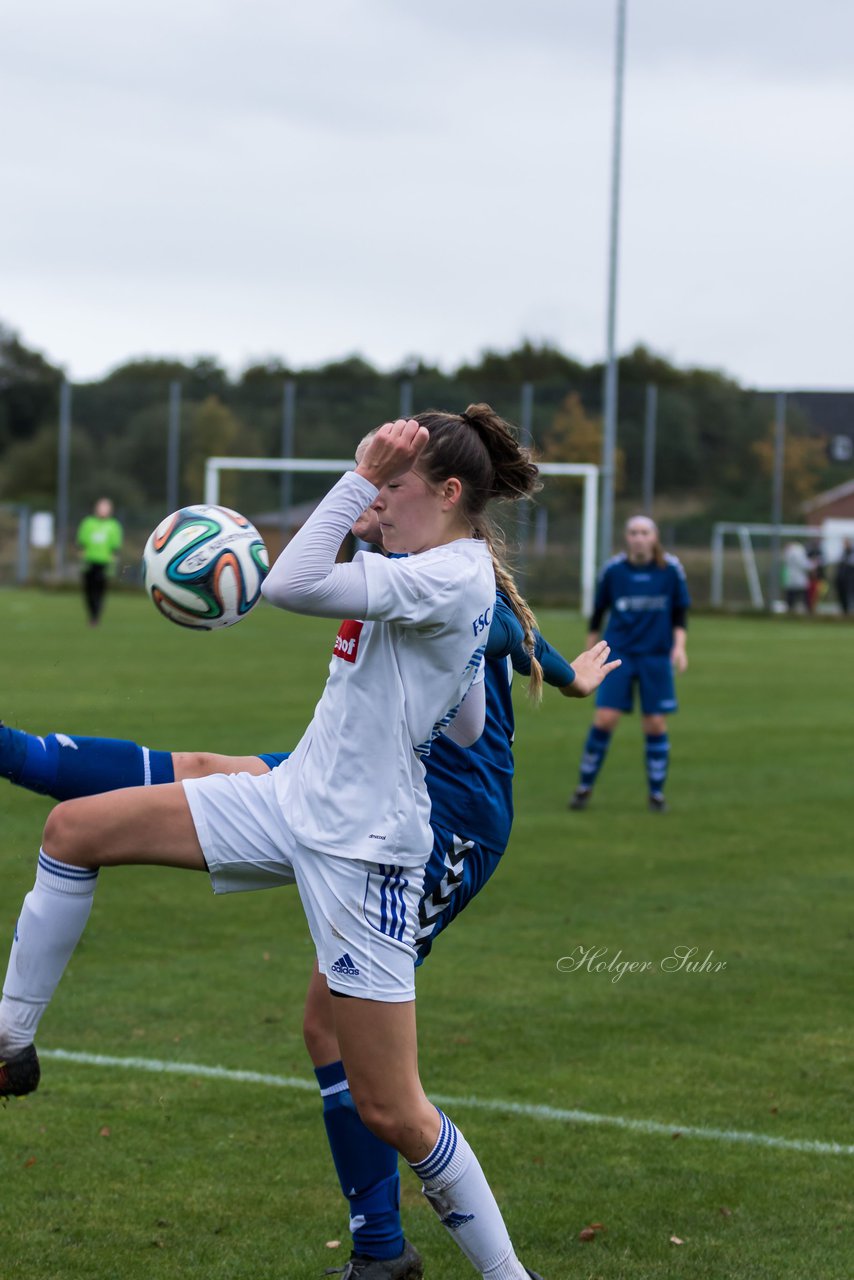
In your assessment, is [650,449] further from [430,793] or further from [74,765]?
[430,793]

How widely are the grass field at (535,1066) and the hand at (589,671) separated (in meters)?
1.41

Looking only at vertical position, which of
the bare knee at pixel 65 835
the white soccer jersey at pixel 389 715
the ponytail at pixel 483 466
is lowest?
the bare knee at pixel 65 835

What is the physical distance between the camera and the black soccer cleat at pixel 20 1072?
3.77 meters

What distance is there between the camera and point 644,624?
1199 cm

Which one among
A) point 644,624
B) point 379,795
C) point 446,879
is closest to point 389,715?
point 379,795

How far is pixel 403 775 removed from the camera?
341 centimetres

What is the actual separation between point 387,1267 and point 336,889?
1040 millimetres

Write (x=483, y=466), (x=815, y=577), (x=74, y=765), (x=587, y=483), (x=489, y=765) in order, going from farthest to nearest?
(x=815, y=577) < (x=587, y=483) < (x=74, y=765) < (x=489, y=765) < (x=483, y=466)

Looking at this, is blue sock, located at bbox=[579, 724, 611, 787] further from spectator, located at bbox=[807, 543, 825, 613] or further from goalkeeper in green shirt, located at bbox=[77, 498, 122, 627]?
spectator, located at bbox=[807, 543, 825, 613]

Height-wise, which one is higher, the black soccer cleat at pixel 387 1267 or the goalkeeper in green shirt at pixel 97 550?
the goalkeeper in green shirt at pixel 97 550

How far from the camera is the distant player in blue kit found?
11.8m

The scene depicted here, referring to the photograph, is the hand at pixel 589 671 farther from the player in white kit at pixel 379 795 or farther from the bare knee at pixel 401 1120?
the bare knee at pixel 401 1120

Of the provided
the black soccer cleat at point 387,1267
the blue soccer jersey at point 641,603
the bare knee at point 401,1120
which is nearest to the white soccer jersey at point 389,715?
the bare knee at point 401,1120

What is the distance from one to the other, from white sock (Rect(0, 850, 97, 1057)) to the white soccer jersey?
633 millimetres
